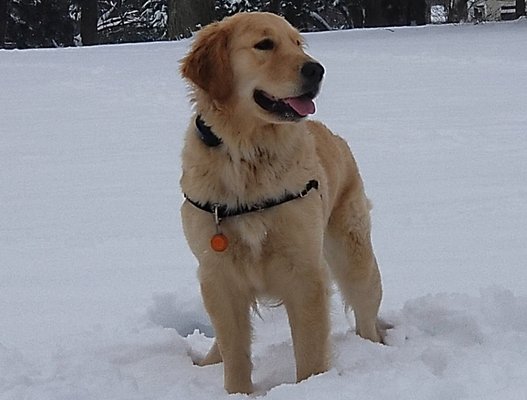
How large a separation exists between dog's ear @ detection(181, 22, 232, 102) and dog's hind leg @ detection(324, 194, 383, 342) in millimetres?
910

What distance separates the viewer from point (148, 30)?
2717cm

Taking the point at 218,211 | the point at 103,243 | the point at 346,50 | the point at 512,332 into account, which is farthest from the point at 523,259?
the point at 346,50

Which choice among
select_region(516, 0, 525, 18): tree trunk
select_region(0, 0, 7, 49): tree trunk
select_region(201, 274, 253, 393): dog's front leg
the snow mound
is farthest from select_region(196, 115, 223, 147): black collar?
select_region(516, 0, 525, 18): tree trunk

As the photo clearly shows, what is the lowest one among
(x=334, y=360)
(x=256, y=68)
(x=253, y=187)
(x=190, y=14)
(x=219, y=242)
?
(x=190, y=14)

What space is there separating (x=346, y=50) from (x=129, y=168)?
780 centimetres

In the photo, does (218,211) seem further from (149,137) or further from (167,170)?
(149,137)

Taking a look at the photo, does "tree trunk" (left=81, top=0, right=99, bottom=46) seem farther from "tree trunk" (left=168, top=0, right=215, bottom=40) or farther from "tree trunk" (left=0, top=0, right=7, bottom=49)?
"tree trunk" (left=168, top=0, right=215, bottom=40)

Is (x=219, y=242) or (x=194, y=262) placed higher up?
(x=219, y=242)

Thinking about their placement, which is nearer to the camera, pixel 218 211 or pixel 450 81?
pixel 218 211

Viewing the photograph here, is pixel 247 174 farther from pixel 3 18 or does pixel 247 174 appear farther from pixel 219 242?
pixel 3 18

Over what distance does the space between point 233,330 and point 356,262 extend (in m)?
0.74

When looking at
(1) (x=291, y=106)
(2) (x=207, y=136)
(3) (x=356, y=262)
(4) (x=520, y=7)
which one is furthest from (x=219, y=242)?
(4) (x=520, y=7)

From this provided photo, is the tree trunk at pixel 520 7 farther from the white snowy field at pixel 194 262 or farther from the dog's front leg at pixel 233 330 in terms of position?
the dog's front leg at pixel 233 330

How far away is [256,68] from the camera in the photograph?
3074mm
